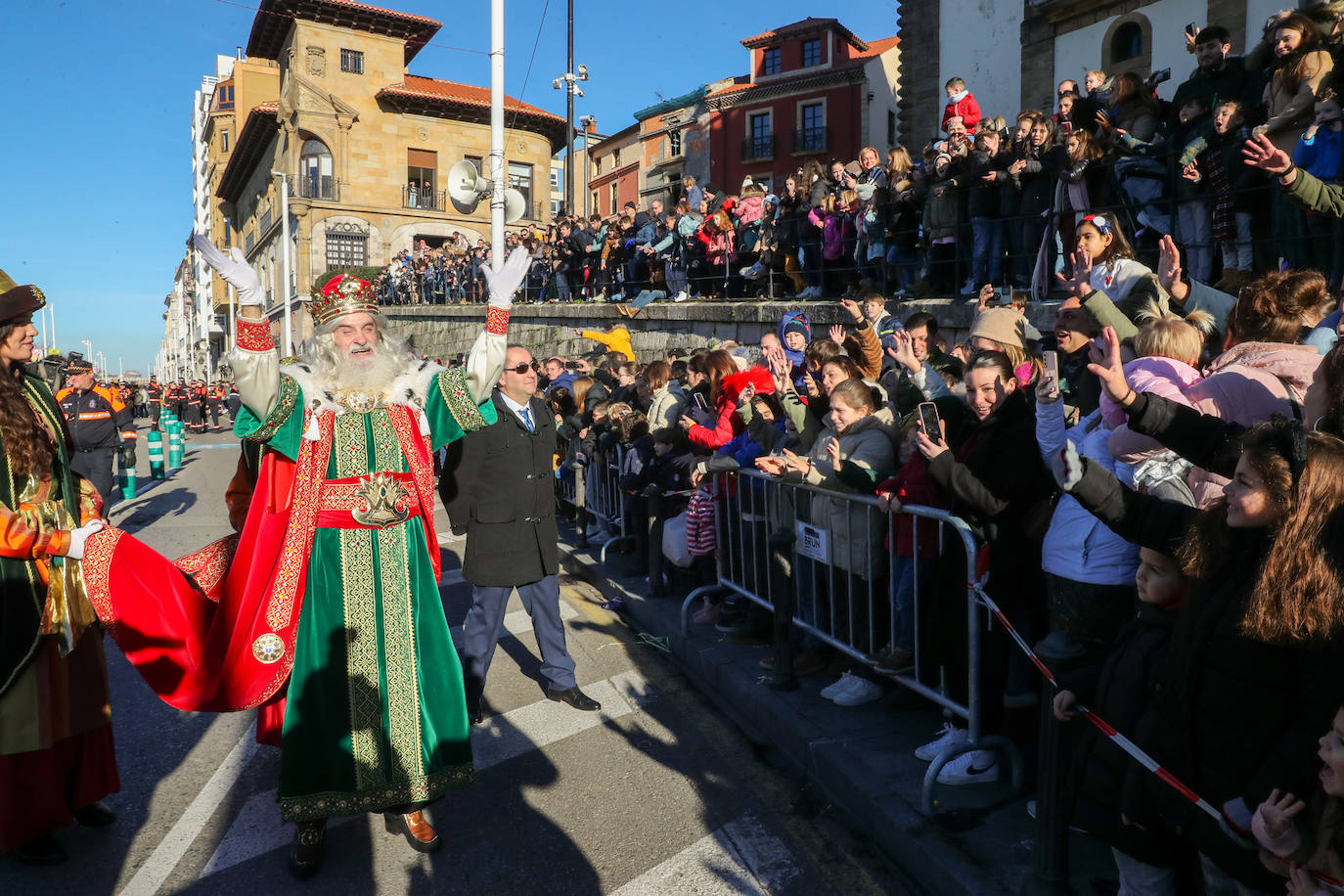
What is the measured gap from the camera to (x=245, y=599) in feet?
11.6

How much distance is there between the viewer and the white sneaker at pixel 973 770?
11.8ft

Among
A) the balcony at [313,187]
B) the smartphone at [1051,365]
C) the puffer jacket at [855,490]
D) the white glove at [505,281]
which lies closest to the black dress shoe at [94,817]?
the white glove at [505,281]

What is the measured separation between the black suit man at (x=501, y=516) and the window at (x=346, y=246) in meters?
41.6

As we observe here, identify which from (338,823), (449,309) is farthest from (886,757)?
(449,309)

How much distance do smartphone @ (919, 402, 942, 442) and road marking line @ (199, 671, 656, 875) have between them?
219 cm

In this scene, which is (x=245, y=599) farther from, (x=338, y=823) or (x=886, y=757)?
(x=886, y=757)

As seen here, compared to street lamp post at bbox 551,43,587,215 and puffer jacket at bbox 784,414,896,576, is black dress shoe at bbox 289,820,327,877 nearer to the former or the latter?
puffer jacket at bbox 784,414,896,576

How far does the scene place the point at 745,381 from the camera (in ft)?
19.7

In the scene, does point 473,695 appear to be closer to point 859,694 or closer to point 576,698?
point 576,698

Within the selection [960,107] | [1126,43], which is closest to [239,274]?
[960,107]

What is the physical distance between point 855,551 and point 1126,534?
1.92 meters

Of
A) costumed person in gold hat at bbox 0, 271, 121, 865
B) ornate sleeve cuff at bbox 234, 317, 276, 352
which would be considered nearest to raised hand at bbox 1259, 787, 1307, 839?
ornate sleeve cuff at bbox 234, 317, 276, 352

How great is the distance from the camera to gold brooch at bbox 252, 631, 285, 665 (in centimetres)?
347

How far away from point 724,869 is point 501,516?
6.78 ft
